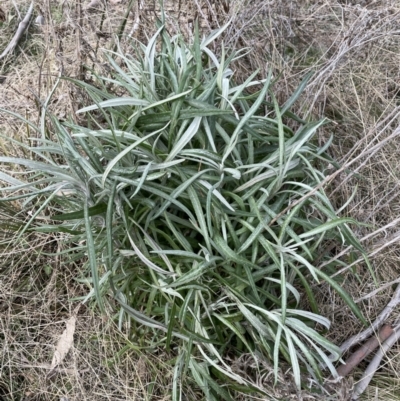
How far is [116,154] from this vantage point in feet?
3.84

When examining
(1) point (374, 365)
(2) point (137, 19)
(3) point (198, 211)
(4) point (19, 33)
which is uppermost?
(2) point (137, 19)

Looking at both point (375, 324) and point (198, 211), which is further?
point (375, 324)

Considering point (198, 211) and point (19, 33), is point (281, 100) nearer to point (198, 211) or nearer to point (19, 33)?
point (198, 211)

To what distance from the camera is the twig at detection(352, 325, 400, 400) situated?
139cm

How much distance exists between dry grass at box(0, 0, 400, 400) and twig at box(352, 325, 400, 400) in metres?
0.04

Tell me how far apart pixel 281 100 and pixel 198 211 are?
64cm

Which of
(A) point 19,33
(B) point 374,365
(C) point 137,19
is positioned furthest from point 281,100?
(A) point 19,33

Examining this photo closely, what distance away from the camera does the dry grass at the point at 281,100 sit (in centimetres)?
144

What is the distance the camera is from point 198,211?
1139 millimetres

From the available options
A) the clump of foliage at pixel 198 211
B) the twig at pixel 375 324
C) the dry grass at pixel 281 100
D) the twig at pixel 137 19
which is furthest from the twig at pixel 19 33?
the twig at pixel 375 324

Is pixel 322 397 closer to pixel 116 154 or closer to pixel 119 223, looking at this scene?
pixel 119 223

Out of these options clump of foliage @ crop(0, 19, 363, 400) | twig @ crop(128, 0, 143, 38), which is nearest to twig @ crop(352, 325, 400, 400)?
clump of foliage @ crop(0, 19, 363, 400)

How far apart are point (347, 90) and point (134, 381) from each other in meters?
1.24

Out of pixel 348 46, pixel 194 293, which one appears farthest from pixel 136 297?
pixel 348 46
